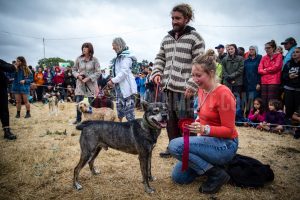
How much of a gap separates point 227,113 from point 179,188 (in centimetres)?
143

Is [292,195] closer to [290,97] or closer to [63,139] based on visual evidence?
[290,97]

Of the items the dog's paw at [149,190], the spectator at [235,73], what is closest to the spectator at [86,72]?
the dog's paw at [149,190]

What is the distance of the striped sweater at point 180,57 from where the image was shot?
158 inches

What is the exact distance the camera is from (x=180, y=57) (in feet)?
13.5

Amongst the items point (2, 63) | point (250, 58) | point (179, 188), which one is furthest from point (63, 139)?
point (250, 58)

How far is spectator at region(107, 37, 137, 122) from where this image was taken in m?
5.46

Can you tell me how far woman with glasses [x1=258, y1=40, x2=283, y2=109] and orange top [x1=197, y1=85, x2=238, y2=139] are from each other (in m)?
5.29

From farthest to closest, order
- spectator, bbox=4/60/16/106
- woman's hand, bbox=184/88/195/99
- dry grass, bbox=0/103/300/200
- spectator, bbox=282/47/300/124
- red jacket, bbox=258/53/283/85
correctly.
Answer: spectator, bbox=4/60/16/106 < red jacket, bbox=258/53/283/85 < spectator, bbox=282/47/300/124 < woman's hand, bbox=184/88/195/99 < dry grass, bbox=0/103/300/200

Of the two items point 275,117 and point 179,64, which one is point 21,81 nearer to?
point 179,64

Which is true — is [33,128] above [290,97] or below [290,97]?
below

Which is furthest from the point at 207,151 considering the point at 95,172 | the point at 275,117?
the point at 275,117

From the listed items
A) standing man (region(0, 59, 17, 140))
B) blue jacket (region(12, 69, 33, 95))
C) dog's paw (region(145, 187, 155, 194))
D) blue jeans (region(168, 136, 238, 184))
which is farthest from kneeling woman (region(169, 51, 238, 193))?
blue jacket (region(12, 69, 33, 95))

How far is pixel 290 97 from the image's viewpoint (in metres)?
6.54

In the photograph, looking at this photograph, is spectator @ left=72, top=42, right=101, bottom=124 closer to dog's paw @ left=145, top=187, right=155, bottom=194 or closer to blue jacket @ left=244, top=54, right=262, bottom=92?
dog's paw @ left=145, top=187, right=155, bottom=194
